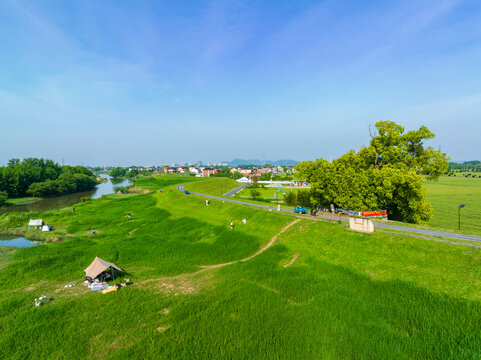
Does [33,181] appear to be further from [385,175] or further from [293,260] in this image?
[385,175]

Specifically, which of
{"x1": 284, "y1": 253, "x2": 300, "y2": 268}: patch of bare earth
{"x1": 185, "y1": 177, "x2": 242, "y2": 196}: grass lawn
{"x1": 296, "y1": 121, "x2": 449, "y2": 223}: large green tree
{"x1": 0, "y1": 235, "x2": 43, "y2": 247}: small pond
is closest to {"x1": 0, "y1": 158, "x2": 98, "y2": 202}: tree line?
{"x1": 0, "y1": 235, "x2": 43, "y2": 247}: small pond

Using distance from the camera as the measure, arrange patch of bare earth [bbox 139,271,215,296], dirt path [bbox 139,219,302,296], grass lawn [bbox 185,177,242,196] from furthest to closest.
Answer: grass lawn [bbox 185,177,242,196] → dirt path [bbox 139,219,302,296] → patch of bare earth [bbox 139,271,215,296]

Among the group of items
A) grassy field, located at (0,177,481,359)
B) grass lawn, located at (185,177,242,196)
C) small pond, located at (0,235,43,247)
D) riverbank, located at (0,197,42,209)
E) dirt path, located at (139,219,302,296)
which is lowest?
small pond, located at (0,235,43,247)

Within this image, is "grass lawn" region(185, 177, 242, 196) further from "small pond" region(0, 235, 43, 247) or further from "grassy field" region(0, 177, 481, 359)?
"grassy field" region(0, 177, 481, 359)

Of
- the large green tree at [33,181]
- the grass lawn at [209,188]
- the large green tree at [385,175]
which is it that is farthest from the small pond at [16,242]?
the large green tree at [33,181]

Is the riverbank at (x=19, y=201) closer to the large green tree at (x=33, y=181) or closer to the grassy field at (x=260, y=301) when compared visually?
the large green tree at (x=33, y=181)

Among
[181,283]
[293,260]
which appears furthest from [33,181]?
[293,260]
